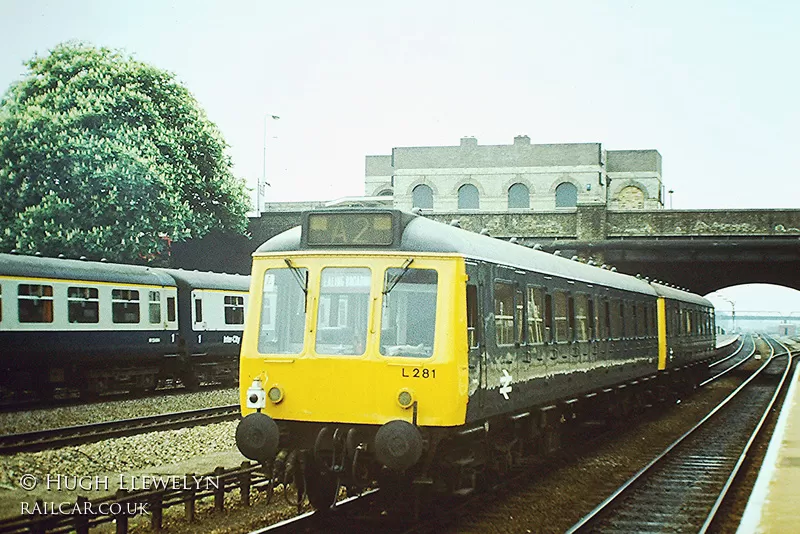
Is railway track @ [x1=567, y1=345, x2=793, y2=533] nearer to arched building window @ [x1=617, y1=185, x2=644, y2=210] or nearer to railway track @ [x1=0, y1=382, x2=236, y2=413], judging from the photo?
railway track @ [x1=0, y1=382, x2=236, y2=413]

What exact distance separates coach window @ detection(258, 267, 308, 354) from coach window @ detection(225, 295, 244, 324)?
1712cm

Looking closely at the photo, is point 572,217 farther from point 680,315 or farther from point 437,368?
point 437,368

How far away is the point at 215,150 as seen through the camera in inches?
1361

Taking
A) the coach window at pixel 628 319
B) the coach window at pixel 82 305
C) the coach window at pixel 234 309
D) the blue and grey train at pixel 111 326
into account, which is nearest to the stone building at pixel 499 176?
the coach window at pixel 234 309

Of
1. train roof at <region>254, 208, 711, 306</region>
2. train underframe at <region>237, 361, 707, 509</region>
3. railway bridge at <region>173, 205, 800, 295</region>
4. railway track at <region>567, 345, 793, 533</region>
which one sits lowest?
railway track at <region>567, 345, 793, 533</region>

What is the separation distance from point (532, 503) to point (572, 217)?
82.9 ft

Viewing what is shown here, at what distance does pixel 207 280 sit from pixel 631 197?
47.2 metres

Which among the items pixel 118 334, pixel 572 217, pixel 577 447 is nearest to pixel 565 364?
pixel 577 447

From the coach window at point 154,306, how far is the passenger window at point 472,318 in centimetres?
1470

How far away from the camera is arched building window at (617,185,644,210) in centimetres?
6725

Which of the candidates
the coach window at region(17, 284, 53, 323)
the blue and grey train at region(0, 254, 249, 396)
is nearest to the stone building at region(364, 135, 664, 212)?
the blue and grey train at region(0, 254, 249, 396)

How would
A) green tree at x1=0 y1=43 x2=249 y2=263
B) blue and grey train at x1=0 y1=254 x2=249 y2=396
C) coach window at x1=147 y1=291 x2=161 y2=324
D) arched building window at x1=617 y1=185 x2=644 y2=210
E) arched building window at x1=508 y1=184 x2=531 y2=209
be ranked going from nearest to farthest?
blue and grey train at x1=0 y1=254 x2=249 y2=396, coach window at x1=147 y1=291 x2=161 y2=324, green tree at x1=0 y1=43 x2=249 y2=263, arched building window at x1=508 y1=184 x2=531 y2=209, arched building window at x1=617 y1=185 x2=644 y2=210

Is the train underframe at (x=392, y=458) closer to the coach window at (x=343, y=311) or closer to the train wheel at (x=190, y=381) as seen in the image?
the coach window at (x=343, y=311)

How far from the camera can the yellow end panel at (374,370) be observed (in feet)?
29.8
